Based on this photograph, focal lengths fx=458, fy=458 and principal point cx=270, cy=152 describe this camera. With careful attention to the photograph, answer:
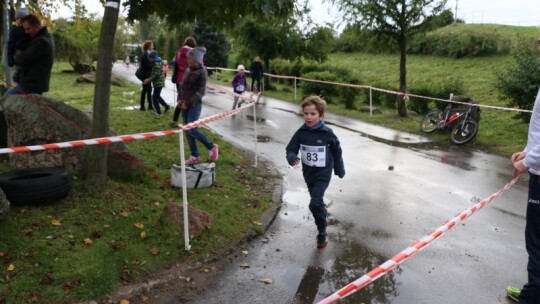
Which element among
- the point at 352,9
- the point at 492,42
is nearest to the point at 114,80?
the point at 352,9

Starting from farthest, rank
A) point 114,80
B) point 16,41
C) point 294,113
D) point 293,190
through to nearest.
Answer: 1. point 114,80
2. point 294,113
3. point 293,190
4. point 16,41

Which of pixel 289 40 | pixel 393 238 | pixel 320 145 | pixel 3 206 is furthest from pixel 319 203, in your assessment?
pixel 289 40

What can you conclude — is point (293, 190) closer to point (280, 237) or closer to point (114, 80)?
point (280, 237)

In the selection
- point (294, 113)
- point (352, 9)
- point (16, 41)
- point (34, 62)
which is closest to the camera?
point (34, 62)

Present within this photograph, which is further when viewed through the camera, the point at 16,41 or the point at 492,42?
the point at 492,42

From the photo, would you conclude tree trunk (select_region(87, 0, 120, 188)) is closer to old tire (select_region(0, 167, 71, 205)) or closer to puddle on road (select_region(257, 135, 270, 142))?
old tire (select_region(0, 167, 71, 205))

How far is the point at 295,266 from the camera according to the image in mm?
4648

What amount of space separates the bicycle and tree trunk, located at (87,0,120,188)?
9158mm

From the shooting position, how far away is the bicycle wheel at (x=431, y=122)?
12.9 meters

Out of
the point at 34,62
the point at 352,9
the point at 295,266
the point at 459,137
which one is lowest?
the point at 295,266

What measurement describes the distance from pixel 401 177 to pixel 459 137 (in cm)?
449

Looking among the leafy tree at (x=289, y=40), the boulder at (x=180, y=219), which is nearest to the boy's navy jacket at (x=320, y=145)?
the boulder at (x=180, y=219)

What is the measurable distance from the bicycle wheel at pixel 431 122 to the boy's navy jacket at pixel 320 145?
342 inches

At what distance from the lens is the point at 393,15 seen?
14773 mm
